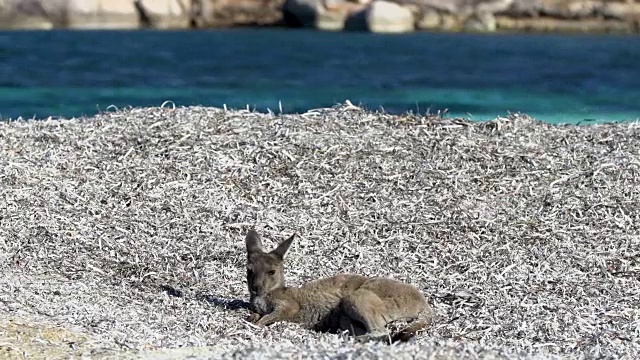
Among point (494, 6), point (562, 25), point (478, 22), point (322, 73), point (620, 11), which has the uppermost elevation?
point (494, 6)

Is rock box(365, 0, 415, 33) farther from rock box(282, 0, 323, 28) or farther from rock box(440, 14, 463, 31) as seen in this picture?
rock box(282, 0, 323, 28)

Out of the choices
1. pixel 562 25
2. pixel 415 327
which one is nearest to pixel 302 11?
pixel 562 25

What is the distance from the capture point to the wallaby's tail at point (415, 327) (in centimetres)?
708

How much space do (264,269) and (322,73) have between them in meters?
27.5

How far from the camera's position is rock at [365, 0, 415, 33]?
5934 centimetres

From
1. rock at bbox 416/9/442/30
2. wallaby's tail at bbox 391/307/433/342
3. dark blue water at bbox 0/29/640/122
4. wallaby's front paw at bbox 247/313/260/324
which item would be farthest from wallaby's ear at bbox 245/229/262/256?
rock at bbox 416/9/442/30

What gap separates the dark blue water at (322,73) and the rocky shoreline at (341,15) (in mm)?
3050

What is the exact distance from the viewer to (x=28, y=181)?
1111 cm

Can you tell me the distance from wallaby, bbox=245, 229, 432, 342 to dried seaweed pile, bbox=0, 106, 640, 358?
0.15 m

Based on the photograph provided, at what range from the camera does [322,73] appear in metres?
35.0

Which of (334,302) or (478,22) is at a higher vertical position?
(478,22)

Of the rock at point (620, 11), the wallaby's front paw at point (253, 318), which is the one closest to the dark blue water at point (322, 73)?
the rock at point (620, 11)

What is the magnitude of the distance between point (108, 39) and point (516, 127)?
39101 mm

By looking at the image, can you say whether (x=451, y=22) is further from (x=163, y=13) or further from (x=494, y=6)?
(x=163, y=13)
